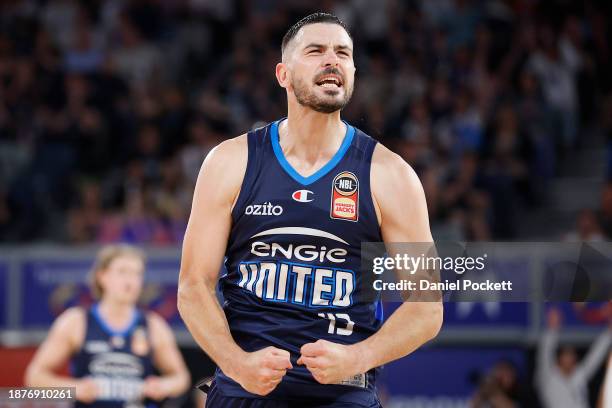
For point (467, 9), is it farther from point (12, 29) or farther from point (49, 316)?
point (49, 316)

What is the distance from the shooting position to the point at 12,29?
1455cm

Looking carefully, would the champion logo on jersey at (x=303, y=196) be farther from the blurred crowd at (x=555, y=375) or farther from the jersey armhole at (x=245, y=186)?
the blurred crowd at (x=555, y=375)

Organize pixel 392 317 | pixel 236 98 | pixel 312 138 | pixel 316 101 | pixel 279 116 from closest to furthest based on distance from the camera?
pixel 392 317 → pixel 316 101 → pixel 312 138 → pixel 279 116 → pixel 236 98

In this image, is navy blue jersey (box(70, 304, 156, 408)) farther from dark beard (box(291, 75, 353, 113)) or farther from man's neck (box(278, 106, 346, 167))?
dark beard (box(291, 75, 353, 113))

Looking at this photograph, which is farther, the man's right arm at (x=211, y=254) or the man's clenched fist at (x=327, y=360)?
the man's right arm at (x=211, y=254)

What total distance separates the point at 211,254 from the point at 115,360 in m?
3.57

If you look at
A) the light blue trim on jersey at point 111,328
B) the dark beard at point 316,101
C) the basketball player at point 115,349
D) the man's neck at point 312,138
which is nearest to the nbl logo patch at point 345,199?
the man's neck at point 312,138

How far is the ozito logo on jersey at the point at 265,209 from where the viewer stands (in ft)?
14.1

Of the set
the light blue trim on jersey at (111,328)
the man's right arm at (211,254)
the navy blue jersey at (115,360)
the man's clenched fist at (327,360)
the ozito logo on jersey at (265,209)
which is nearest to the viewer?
the man's clenched fist at (327,360)

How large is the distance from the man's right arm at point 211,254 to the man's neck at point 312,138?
0.21m

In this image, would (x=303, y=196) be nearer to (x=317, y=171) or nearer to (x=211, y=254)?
(x=317, y=171)

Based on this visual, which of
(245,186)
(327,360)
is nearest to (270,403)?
(327,360)

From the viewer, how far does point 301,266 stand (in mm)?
4273

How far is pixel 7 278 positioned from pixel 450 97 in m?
5.59
